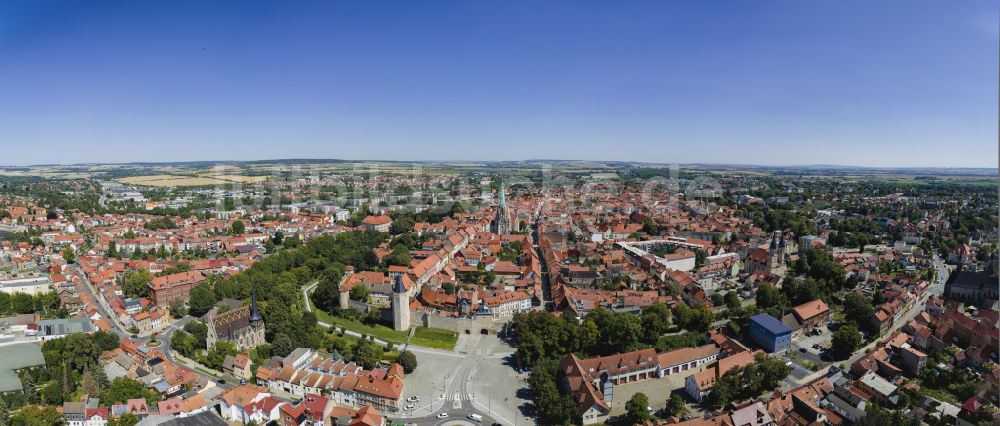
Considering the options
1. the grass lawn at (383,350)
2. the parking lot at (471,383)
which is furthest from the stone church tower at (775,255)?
the grass lawn at (383,350)

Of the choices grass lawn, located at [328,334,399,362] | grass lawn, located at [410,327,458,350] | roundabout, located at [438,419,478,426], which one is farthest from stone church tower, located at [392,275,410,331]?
roundabout, located at [438,419,478,426]

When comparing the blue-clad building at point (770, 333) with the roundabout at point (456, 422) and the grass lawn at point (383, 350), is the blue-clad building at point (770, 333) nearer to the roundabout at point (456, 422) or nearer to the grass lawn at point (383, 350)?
the roundabout at point (456, 422)

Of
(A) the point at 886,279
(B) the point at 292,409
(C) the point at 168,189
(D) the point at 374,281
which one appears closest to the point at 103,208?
(C) the point at 168,189

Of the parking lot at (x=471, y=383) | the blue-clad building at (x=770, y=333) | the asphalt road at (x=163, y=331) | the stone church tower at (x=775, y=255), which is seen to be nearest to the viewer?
the parking lot at (x=471, y=383)

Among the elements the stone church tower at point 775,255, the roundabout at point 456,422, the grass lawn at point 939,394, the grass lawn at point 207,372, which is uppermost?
the stone church tower at point 775,255

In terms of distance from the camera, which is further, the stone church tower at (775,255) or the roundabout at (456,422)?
the stone church tower at (775,255)

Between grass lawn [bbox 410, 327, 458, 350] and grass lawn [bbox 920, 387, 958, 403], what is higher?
grass lawn [bbox 920, 387, 958, 403]

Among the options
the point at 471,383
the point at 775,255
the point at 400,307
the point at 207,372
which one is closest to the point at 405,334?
the point at 400,307

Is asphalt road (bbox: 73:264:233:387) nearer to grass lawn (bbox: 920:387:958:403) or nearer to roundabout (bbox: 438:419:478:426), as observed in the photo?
roundabout (bbox: 438:419:478:426)
